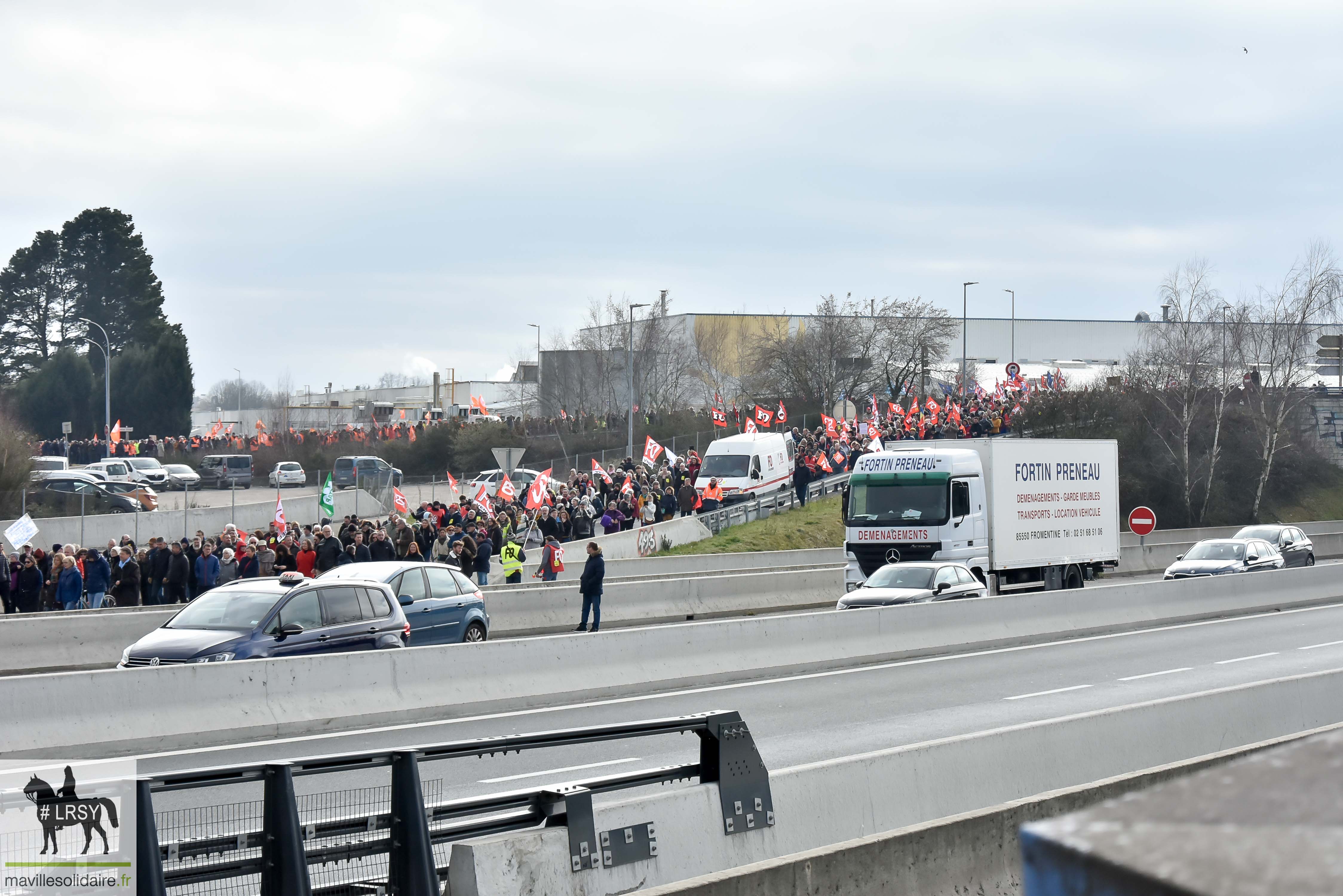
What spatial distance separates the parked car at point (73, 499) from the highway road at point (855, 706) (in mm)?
32158

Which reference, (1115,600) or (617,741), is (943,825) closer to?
(617,741)

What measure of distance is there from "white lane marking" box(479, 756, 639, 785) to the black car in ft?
92.4

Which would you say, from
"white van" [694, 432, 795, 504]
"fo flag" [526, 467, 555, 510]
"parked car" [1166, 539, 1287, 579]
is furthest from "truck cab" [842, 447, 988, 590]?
"white van" [694, 432, 795, 504]

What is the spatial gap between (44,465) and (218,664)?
49.9 m

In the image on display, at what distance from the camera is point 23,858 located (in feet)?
16.2

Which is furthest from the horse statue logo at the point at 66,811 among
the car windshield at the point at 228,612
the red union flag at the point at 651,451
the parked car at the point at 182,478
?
the parked car at the point at 182,478

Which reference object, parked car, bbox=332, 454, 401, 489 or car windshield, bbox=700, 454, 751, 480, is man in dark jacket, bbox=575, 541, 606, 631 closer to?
car windshield, bbox=700, 454, 751, 480

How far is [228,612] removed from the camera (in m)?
15.5

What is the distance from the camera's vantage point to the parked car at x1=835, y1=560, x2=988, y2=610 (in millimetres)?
22422

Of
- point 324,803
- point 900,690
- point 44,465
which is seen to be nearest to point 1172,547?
point 900,690

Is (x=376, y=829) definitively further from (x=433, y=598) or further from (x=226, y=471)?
(x=226, y=471)

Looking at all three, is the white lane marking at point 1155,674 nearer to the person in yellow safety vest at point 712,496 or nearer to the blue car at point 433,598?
the blue car at point 433,598

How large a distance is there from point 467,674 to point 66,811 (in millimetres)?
10791

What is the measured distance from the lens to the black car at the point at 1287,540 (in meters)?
35.7
